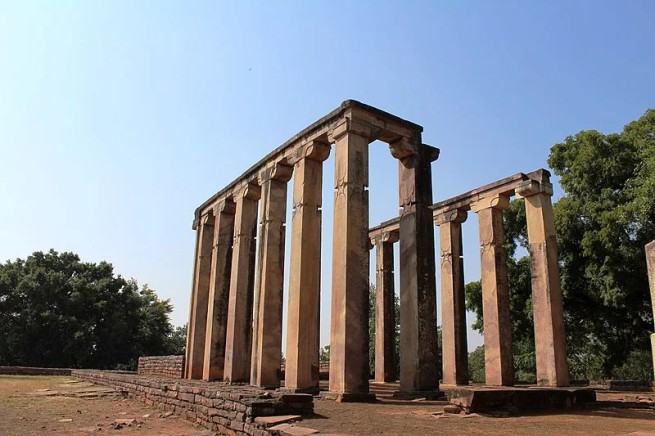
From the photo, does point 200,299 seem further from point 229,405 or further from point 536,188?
point 536,188

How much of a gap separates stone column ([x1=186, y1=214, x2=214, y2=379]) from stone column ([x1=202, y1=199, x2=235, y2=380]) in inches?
31.6

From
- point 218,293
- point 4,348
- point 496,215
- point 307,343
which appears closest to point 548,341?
point 496,215

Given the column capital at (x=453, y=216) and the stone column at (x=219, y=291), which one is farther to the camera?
the column capital at (x=453, y=216)

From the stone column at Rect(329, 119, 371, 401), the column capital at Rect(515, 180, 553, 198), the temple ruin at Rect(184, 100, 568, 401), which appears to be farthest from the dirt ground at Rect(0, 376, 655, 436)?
the column capital at Rect(515, 180, 553, 198)

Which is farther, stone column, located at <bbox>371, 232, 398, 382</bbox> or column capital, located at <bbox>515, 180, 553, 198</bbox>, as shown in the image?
stone column, located at <bbox>371, 232, 398, 382</bbox>

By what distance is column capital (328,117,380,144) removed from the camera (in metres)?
11.4

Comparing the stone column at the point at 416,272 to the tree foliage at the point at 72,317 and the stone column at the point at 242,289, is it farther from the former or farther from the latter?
the tree foliage at the point at 72,317

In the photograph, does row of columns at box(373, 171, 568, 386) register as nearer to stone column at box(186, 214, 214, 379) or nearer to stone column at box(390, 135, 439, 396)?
stone column at box(390, 135, 439, 396)

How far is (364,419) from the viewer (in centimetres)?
714

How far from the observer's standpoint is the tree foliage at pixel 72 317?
108 ft

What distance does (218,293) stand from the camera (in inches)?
671

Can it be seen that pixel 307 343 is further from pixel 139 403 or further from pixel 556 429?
pixel 556 429

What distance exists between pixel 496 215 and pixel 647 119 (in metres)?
10.0

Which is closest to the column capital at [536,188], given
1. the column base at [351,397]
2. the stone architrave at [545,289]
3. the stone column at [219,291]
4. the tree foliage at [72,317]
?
the stone architrave at [545,289]
